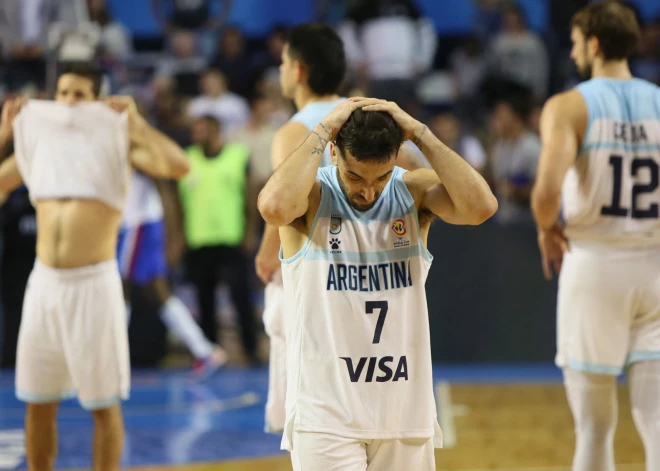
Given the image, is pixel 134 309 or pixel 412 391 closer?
pixel 412 391

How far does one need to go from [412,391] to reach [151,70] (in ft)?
31.9

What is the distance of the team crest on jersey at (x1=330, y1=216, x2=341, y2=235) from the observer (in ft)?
10.4

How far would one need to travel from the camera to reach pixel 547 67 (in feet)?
38.1

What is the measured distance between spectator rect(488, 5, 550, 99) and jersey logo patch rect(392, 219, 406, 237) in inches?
335

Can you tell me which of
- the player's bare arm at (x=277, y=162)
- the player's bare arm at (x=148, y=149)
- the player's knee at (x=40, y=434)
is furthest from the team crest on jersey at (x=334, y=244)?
the player's knee at (x=40, y=434)

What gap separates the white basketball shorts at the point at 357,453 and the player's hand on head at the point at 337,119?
0.94 meters

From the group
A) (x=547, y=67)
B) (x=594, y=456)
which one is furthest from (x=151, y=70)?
(x=594, y=456)

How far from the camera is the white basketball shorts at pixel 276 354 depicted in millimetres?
4332

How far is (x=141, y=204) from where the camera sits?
911cm

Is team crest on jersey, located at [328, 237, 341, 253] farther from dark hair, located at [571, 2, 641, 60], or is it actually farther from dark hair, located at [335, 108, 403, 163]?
dark hair, located at [571, 2, 641, 60]

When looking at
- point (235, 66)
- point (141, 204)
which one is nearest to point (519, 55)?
point (235, 66)

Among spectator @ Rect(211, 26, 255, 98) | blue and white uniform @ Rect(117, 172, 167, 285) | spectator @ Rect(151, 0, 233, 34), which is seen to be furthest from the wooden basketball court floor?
spectator @ Rect(151, 0, 233, 34)

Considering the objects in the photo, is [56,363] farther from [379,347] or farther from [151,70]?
[151,70]

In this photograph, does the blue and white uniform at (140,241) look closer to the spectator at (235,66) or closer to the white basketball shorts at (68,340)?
the spectator at (235,66)
